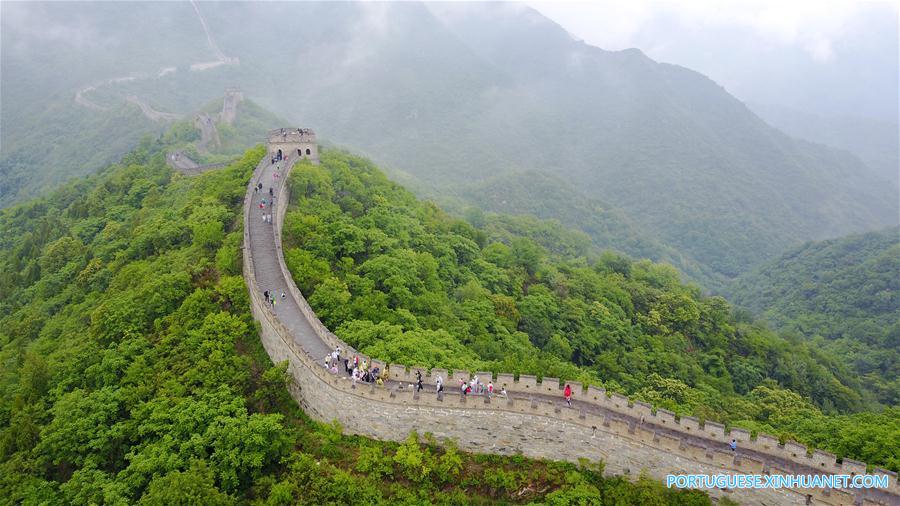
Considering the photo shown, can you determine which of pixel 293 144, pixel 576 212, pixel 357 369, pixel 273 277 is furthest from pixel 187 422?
pixel 576 212

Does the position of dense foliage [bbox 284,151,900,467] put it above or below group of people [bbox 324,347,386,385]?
above

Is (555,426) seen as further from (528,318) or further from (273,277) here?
(528,318)

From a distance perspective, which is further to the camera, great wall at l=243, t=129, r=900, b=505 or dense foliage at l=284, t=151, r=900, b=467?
dense foliage at l=284, t=151, r=900, b=467

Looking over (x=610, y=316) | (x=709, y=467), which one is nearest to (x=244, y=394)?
(x=709, y=467)

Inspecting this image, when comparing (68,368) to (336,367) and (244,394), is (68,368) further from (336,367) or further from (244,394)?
(336,367)

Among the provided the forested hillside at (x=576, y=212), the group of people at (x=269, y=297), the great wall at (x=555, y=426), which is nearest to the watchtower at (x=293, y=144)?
the group of people at (x=269, y=297)

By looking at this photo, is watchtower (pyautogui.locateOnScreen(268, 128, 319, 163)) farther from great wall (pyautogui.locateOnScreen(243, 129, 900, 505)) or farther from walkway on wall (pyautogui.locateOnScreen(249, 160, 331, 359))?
great wall (pyautogui.locateOnScreen(243, 129, 900, 505))

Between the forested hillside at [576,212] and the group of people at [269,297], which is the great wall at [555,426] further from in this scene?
the forested hillside at [576,212]

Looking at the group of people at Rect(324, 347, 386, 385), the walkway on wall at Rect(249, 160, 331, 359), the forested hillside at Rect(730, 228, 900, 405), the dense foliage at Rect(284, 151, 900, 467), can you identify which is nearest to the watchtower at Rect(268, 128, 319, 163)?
the dense foliage at Rect(284, 151, 900, 467)
